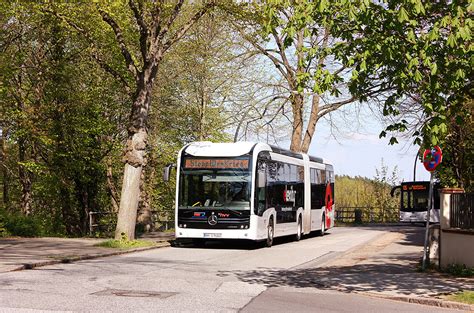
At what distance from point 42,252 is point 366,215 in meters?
45.0

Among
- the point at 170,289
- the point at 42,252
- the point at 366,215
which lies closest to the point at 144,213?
the point at 42,252

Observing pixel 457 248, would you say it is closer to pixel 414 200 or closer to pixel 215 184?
pixel 215 184

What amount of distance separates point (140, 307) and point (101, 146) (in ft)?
92.8

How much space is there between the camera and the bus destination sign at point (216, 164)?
24.4 m

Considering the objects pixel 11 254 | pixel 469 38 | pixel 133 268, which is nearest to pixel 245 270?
pixel 133 268

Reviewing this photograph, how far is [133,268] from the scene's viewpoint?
53.7 feet

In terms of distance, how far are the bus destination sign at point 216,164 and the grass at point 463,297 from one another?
12865 mm

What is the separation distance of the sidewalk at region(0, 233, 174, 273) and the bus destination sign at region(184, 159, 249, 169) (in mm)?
2886

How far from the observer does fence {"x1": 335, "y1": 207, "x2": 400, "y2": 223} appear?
194ft

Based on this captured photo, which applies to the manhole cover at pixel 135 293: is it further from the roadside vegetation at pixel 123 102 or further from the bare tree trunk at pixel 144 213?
the bare tree trunk at pixel 144 213

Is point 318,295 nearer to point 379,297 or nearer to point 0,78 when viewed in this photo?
point 379,297

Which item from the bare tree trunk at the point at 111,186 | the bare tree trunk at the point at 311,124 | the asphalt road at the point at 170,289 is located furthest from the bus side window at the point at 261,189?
the bare tree trunk at the point at 311,124

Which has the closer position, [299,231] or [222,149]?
[222,149]

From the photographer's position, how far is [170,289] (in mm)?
12492
